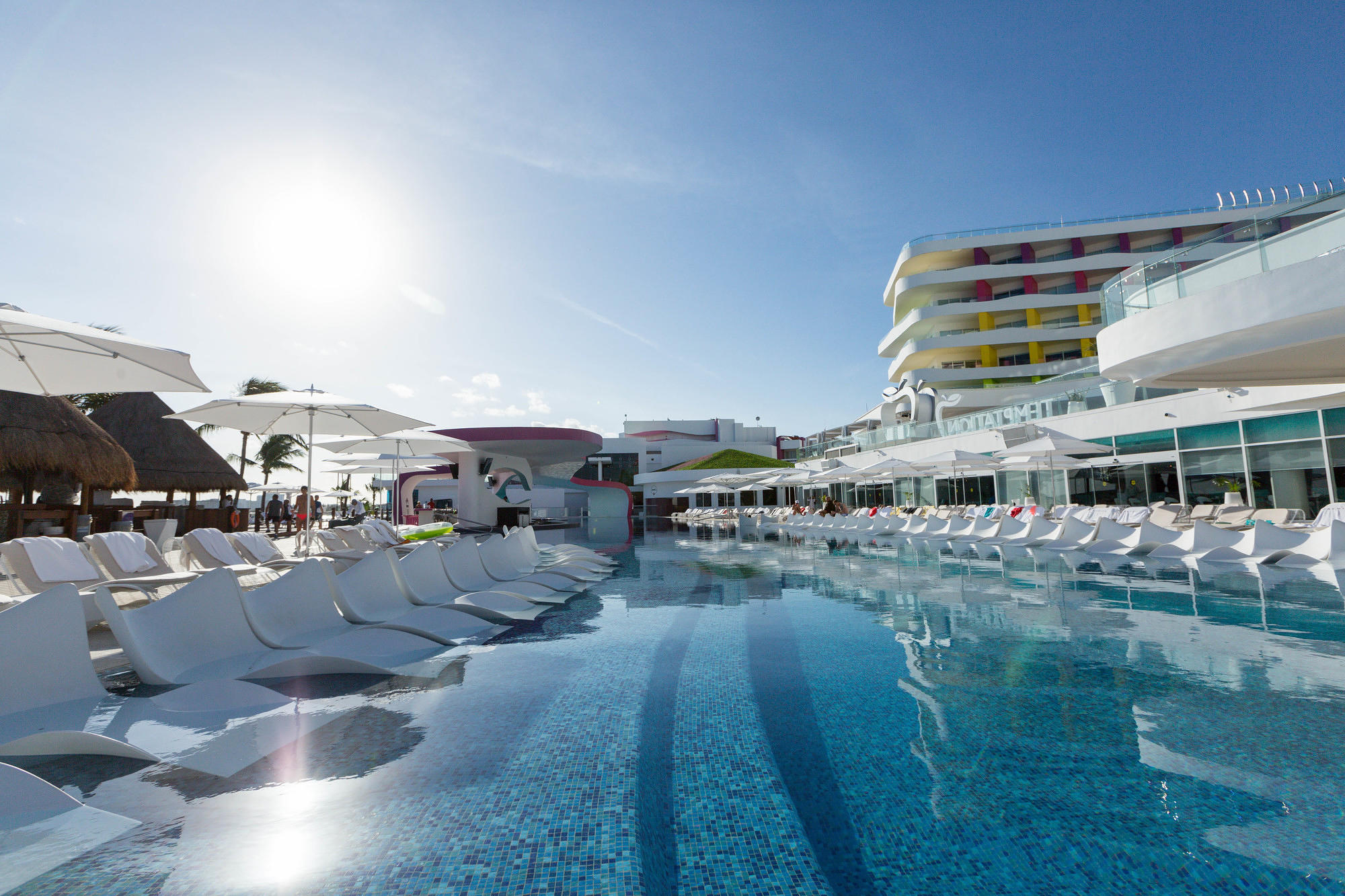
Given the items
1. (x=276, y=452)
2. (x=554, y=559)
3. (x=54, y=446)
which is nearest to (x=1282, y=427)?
(x=554, y=559)

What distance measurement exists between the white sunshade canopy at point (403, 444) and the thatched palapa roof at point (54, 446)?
4.24 m

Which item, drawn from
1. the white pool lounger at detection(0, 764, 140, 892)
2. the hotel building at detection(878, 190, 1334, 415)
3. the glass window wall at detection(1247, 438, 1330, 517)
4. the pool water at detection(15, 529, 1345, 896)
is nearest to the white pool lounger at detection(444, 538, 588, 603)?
the pool water at detection(15, 529, 1345, 896)

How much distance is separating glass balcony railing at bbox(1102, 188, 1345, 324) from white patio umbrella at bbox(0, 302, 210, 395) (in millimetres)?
11075

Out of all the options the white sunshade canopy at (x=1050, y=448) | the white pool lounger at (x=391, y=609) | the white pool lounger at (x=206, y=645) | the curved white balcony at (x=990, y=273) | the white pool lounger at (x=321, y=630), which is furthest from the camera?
the curved white balcony at (x=990, y=273)

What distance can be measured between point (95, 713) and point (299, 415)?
27.1 feet

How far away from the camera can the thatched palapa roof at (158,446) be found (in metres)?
18.0

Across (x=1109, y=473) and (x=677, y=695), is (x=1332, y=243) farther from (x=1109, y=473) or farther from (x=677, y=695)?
(x=1109, y=473)

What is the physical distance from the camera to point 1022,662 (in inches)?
175

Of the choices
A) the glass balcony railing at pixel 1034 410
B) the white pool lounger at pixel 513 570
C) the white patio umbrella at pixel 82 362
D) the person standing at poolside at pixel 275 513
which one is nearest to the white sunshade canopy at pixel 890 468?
the glass balcony railing at pixel 1034 410

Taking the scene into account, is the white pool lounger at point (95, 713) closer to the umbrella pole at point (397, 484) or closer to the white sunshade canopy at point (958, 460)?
the umbrella pole at point (397, 484)

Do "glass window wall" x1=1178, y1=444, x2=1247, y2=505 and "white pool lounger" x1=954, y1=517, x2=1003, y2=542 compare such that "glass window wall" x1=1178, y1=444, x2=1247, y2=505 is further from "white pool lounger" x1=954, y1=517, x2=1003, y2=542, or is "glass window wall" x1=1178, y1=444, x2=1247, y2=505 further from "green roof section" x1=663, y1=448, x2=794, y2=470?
"green roof section" x1=663, y1=448, x2=794, y2=470

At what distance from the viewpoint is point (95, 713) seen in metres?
3.35

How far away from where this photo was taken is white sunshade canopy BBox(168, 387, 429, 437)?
948cm

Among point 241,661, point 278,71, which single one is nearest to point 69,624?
point 241,661
